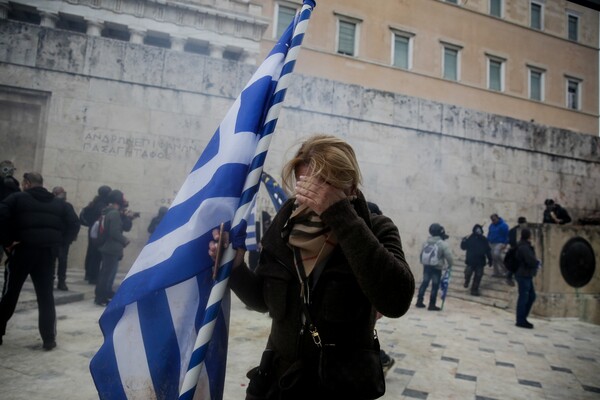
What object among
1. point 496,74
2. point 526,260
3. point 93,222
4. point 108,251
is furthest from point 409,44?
point 108,251

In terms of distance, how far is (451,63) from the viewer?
78.6ft

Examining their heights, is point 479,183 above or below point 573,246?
above

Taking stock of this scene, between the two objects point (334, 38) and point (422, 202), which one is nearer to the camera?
point (422, 202)

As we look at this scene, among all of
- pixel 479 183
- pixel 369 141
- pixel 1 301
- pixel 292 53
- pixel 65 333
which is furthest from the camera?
pixel 479 183

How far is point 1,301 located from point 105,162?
547 cm

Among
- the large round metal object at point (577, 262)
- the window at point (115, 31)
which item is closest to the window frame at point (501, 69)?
the large round metal object at point (577, 262)

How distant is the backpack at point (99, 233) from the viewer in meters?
6.47

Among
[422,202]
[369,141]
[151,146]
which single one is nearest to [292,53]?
[151,146]

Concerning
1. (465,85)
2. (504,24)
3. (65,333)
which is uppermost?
(504,24)

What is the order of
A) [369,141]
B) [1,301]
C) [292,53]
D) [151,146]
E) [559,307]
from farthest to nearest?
[369,141] < [151,146] < [559,307] < [1,301] < [292,53]

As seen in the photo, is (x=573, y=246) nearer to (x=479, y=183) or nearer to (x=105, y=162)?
(x=479, y=183)

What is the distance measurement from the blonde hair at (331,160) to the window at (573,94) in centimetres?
3218

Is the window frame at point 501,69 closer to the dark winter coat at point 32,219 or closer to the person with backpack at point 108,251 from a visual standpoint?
the person with backpack at point 108,251

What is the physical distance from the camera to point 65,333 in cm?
479
